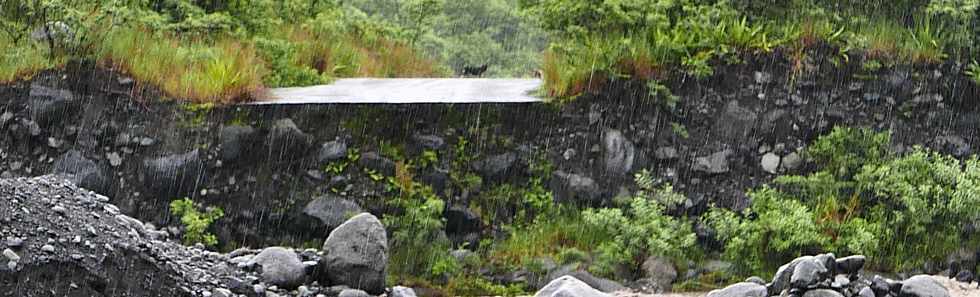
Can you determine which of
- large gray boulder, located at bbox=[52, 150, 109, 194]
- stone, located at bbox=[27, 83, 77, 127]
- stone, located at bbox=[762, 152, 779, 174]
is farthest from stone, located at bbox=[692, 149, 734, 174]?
stone, located at bbox=[27, 83, 77, 127]

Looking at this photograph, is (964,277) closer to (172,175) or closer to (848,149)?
(848,149)

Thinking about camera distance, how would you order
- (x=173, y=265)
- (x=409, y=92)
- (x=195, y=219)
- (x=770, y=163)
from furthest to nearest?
1. (x=409, y=92)
2. (x=770, y=163)
3. (x=195, y=219)
4. (x=173, y=265)

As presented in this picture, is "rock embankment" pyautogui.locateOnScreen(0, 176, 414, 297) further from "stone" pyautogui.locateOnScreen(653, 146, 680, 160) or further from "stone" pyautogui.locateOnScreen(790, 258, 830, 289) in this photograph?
"stone" pyautogui.locateOnScreen(653, 146, 680, 160)

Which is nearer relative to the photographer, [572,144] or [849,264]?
→ [849,264]

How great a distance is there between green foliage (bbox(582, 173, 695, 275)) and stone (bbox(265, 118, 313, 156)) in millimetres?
2570

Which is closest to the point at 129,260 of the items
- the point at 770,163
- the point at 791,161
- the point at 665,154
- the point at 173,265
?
the point at 173,265

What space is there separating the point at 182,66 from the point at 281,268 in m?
4.05

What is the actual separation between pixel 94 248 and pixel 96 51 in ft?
15.5

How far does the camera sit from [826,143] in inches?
428

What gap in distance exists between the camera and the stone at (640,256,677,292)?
930 centimetres

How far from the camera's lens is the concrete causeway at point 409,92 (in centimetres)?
1059

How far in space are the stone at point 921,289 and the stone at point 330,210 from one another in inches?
183

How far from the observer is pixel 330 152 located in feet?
33.5

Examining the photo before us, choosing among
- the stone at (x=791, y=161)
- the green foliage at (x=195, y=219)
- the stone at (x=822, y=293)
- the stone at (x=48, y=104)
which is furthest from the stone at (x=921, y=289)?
the stone at (x=48, y=104)
